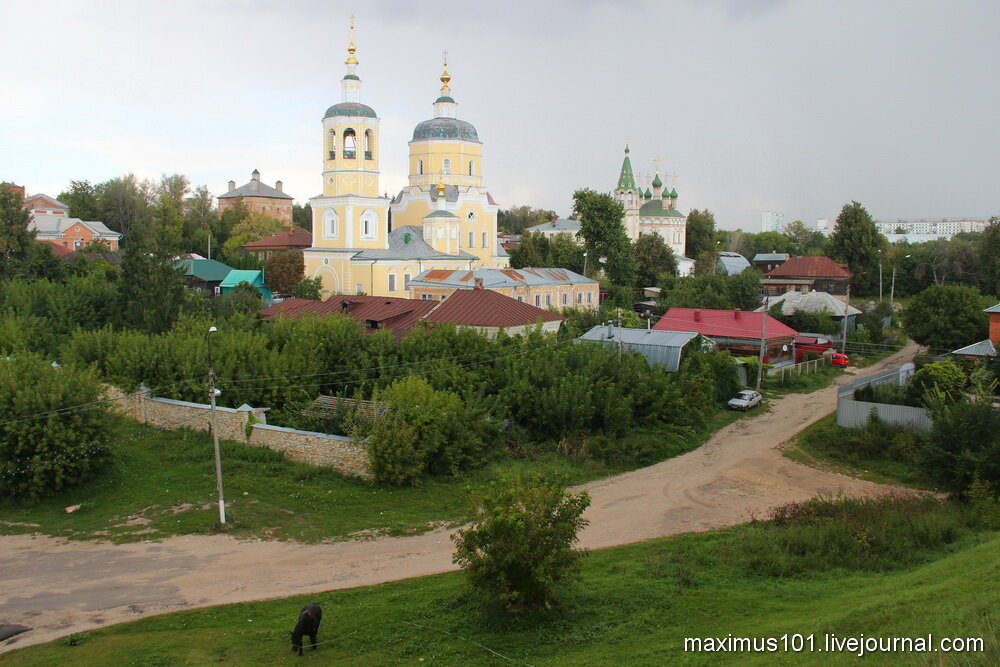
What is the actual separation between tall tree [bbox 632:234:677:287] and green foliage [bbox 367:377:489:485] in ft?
136

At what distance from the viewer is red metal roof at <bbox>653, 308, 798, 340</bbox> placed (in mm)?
35219

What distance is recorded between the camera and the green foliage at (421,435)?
18.2 m

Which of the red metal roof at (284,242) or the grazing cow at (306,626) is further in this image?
the red metal roof at (284,242)

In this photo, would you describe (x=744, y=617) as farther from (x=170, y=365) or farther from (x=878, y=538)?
(x=170, y=365)

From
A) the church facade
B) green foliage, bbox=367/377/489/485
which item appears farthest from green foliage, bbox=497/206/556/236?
green foliage, bbox=367/377/489/485

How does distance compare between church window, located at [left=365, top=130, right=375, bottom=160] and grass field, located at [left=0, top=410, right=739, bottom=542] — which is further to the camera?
church window, located at [left=365, top=130, right=375, bottom=160]

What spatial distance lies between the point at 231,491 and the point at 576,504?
382 inches

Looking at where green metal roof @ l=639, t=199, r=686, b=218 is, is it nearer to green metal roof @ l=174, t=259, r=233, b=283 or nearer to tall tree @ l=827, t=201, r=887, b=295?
tall tree @ l=827, t=201, r=887, b=295

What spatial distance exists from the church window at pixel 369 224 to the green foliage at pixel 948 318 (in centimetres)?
2782

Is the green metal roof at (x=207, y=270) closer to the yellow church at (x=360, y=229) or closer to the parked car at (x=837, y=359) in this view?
the yellow church at (x=360, y=229)

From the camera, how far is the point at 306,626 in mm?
9953

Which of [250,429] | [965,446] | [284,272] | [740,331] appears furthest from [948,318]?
[284,272]

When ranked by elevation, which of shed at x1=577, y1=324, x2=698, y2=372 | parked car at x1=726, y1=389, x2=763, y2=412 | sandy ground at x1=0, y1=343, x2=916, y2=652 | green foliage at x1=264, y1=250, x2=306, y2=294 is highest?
green foliage at x1=264, y1=250, x2=306, y2=294

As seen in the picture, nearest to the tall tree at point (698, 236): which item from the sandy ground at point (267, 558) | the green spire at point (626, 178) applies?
the green spire at point (626, 178)
